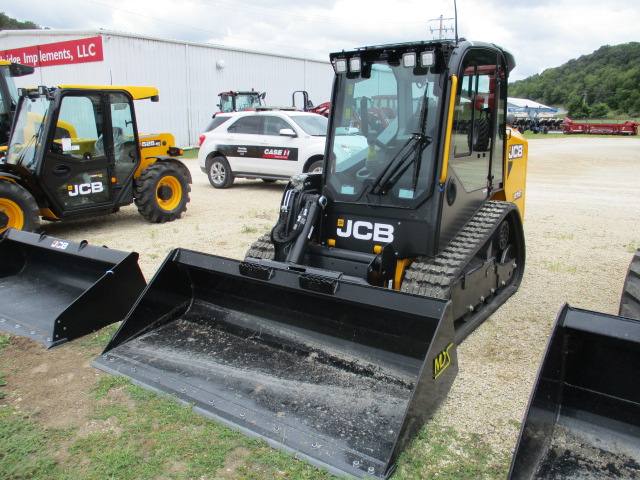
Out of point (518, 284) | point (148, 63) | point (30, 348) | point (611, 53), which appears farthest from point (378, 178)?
point (611, 53)

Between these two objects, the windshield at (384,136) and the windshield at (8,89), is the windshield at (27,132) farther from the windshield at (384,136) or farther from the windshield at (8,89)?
the windshield at (384,136)

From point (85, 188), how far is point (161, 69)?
14718 millimetres

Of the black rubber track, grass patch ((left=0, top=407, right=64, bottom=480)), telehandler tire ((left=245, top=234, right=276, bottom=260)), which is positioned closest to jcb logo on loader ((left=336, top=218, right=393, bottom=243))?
the black rubber track

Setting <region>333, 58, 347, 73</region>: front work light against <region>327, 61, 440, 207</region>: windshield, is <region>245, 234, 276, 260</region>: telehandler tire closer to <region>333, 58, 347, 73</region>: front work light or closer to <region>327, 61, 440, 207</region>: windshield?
<region>327, 61, 440, 207</region>: windshield

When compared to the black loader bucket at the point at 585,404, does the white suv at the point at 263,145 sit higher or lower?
higher

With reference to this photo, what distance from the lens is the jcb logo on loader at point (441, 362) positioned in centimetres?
294

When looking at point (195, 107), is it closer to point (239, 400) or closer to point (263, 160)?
point (263, 160)

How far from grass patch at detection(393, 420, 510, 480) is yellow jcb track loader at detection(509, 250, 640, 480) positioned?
0.30m

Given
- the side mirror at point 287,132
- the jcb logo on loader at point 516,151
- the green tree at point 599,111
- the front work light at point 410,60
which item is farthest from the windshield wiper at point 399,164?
the green tree at point 599,111

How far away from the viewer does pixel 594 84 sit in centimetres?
7088

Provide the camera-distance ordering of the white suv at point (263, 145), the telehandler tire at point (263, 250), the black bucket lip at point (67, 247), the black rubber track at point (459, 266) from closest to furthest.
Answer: the black rubber track at point (459, 266) < the black bucket lip at point (67, 247) < the telehandler tire at point (263, 250) < the white suv at point (263, 145)

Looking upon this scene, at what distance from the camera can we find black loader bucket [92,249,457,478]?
290 centimetres

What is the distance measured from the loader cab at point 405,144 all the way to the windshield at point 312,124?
703 cm

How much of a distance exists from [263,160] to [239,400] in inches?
357
